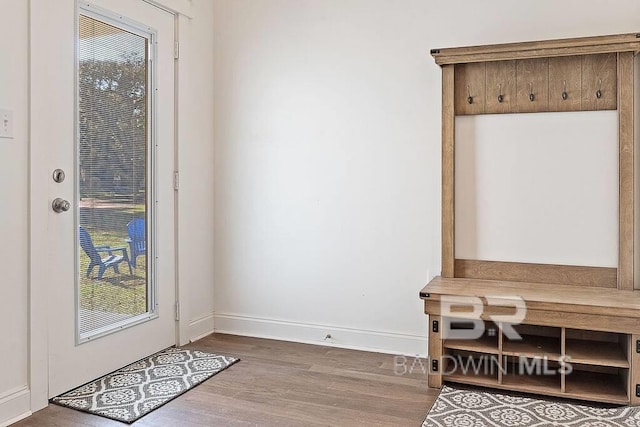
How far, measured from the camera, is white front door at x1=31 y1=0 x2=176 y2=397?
8.61 ft

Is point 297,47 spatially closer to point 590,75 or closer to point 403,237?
point 403,237

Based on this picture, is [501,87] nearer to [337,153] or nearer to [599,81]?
[599,81]

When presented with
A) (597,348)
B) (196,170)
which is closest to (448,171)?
(597,348)

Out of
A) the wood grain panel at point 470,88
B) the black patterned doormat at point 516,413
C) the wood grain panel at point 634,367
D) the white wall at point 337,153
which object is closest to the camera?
the black patterned doormat at point 516,413

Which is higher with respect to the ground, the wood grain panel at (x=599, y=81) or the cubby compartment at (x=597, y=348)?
the wood grain panel at (x=599, y=81)

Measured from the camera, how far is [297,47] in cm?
363

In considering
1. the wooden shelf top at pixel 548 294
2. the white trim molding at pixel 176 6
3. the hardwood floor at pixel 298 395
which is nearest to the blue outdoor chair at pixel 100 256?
the hardwood floor at pixel 298 395

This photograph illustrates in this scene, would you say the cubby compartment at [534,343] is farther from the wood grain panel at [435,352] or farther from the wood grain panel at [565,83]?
the wood grain panel at [565,83]

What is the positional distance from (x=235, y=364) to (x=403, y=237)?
1.24m

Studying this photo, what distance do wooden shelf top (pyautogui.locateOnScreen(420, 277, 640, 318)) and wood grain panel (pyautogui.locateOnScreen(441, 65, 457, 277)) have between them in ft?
0.48

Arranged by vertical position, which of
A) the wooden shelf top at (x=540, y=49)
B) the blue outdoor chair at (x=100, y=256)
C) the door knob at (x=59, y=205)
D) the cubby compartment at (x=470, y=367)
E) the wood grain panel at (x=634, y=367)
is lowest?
the cubby compartment at (x=470, y=367)

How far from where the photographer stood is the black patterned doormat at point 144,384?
2.56 meters

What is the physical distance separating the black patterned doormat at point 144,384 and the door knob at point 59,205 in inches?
35.1

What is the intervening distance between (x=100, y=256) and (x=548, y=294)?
2.31 metres
